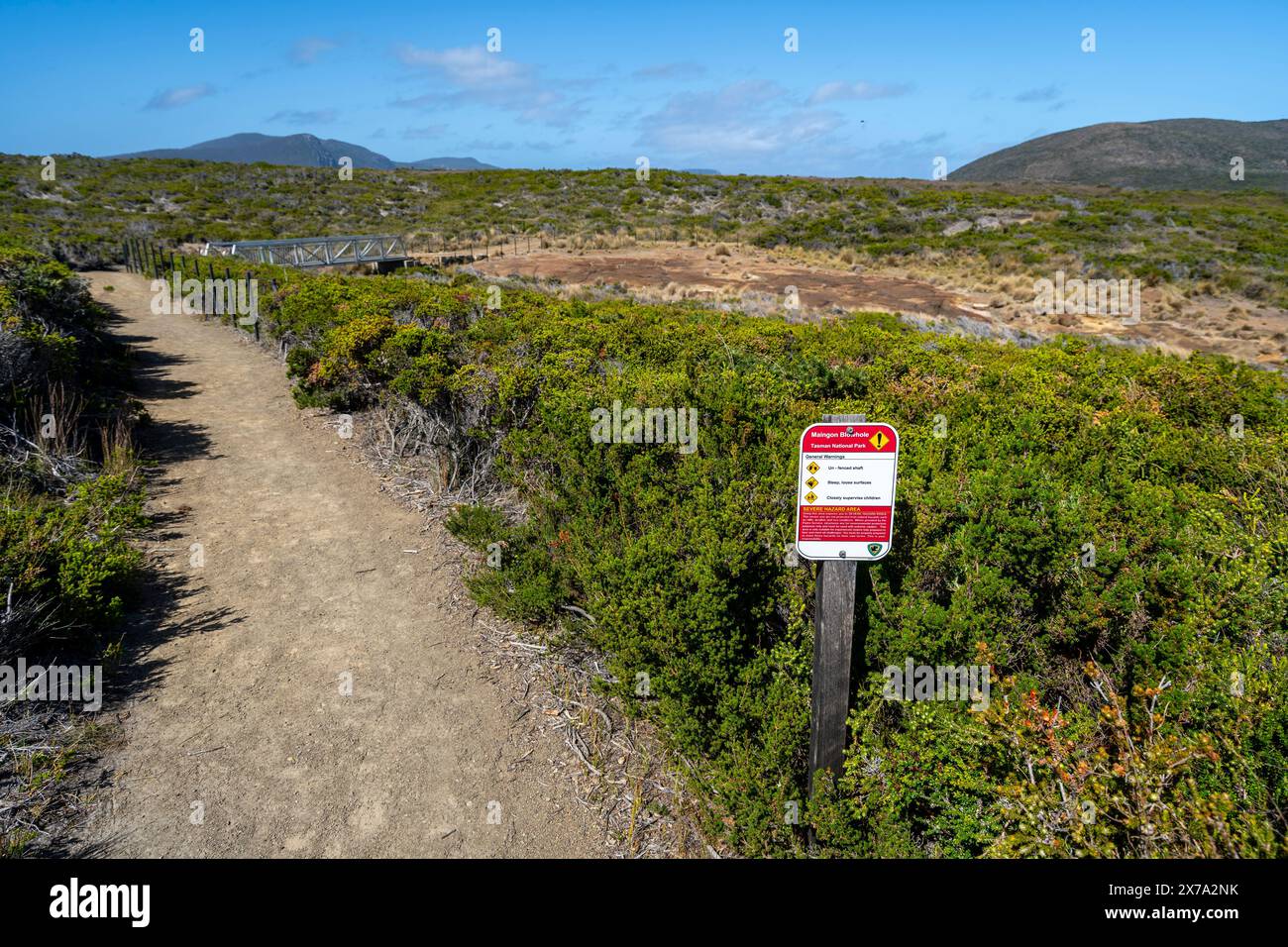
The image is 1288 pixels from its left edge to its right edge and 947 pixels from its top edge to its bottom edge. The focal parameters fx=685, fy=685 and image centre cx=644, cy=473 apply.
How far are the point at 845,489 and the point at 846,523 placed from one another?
14 cm

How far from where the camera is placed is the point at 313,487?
7785 mm

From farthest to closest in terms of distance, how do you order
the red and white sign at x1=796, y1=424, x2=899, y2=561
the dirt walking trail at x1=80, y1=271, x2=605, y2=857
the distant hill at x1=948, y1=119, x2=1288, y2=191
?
the distant hill at x1=948, y1=119, x2=1288, y2=191 → the dirt walking trail at x1=80, y1=271, x2=605, y2=857 → the red and white sign at x1=796, y1=424, x2=899, y2=561

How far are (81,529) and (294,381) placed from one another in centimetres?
628

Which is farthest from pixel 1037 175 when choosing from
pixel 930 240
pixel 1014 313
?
pixel 1014 313

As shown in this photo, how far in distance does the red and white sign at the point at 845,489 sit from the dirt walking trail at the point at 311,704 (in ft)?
7.28

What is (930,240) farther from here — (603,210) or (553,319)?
(553,319)

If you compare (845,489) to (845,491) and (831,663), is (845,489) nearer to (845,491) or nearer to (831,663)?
(845,491)

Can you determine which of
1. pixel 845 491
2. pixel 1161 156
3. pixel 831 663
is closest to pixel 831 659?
pixel 831 663

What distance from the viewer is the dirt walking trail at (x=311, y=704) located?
12.1 ft

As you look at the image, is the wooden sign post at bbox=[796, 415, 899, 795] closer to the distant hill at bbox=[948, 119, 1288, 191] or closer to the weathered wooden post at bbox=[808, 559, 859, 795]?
the weathered wooden post at bbox=[808, 559, 859, 795]

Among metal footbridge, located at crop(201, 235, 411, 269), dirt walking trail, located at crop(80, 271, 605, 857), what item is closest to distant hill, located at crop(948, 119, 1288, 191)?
metal footbridge, located at crop(201, 235, 411, 269)

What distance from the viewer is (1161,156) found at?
329 feet

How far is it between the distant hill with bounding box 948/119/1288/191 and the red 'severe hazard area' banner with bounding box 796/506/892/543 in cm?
10166

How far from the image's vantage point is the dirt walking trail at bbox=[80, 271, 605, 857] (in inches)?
145
